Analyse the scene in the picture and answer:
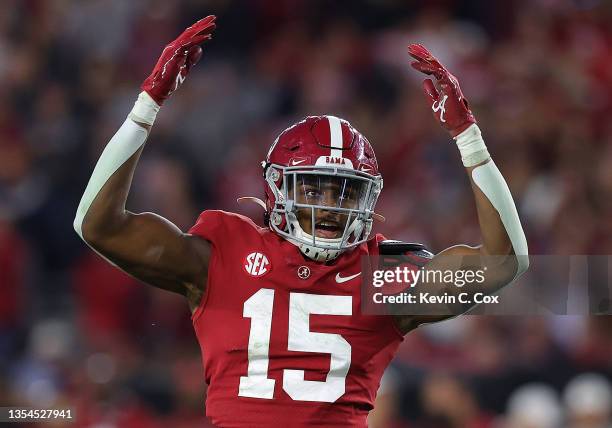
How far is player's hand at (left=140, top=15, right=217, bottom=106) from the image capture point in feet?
9.36

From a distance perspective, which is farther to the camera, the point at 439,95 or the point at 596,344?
the point at 596,344

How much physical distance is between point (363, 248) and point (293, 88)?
12.2 ft

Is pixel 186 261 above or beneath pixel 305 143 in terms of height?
beneath

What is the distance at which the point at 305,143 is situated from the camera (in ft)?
9.84

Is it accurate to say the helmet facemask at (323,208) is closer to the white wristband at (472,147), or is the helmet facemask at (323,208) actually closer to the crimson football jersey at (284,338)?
the crimson football jersey at (284,338)

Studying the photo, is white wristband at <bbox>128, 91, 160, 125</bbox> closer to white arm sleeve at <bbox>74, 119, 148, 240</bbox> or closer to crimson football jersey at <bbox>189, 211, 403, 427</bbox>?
white arm sleeve at <bbox>74, 119, 148, 240</bbox>

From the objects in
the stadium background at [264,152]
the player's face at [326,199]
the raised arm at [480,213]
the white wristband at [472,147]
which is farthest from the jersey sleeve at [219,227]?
the stadium background at [264,152]

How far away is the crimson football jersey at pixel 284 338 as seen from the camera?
9.15 feet

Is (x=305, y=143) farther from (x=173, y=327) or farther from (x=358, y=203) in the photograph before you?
(x=173, y=327)

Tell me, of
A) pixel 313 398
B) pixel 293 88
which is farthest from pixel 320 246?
pixel 293 88

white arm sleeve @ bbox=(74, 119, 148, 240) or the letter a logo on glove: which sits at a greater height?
the letter a logo on glove

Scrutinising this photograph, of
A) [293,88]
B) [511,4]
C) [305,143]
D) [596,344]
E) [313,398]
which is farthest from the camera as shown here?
[511,4]

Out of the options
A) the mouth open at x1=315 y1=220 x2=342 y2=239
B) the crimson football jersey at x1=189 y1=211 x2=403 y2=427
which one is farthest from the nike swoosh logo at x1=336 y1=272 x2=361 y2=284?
the mouth open at x1=315 y1=220 x2=342 y2=239

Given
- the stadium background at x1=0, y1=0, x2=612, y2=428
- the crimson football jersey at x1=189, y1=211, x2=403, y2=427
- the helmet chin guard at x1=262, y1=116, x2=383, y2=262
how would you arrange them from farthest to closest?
the stadium background at x1=0, y1=0, x2=612, y2=428 < the helmet chin guard at x1=262, y1=116, x2=383, y2=262 < the crimson football jersey at x1=189, y1=211, x2=403, y2=427
